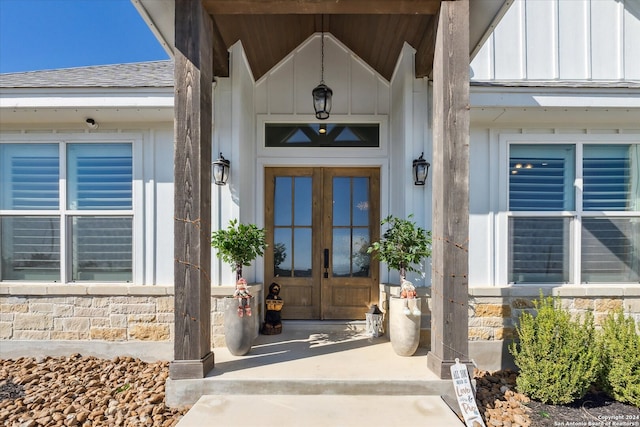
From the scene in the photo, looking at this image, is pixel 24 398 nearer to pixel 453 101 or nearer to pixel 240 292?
pixel 240 292

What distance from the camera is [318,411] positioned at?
2.79 m

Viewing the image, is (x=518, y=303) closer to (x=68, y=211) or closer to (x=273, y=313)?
(x=273, y=313)

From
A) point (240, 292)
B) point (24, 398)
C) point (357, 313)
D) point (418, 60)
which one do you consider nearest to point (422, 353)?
point (357, 313)

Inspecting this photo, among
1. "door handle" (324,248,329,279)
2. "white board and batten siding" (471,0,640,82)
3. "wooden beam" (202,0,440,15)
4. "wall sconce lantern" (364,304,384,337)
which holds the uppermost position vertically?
"white board and batten siding" (471,0,640,82)

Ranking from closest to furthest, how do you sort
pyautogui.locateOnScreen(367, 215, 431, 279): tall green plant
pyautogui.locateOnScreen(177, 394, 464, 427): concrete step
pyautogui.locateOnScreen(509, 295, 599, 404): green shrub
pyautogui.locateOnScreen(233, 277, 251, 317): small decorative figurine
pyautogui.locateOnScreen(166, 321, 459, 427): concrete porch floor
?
pyautogui.locateOnScreen(177, 394, 464, 427): concrete step
pyautogui.locateOnScreen(166, 321, 459, 427): concrete porch floor
pyautogui.locateOnScreen(509, 295, 599, 404): green shrub
pyautogui.locateOnScreen(233, 277, 251, 317): small decorative figurine
pyautogui.locateOnScreen(367, 215, 431, 279): tall green plant

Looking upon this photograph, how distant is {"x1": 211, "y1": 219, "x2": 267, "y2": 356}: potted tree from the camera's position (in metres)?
3.51

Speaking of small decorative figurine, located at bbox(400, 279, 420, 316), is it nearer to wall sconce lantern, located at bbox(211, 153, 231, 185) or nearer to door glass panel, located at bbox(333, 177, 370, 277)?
door glass panel, located at bbox(333, 177, 370, 277)

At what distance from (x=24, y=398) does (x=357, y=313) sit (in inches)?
143

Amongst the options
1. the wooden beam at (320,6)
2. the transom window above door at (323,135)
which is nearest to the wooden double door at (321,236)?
the transom window above door at (323,135)

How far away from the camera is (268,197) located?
4.87 metres

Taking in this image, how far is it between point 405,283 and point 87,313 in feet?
Answer: 12.1

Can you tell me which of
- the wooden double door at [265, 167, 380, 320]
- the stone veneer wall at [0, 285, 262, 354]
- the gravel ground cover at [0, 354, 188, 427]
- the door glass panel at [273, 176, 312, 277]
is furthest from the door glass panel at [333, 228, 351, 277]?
the gravel ground cover at [0, 354, 188, 427]

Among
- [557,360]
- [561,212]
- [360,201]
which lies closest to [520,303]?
[557,360]

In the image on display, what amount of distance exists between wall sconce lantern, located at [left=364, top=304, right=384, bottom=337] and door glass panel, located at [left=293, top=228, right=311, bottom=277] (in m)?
1.03
